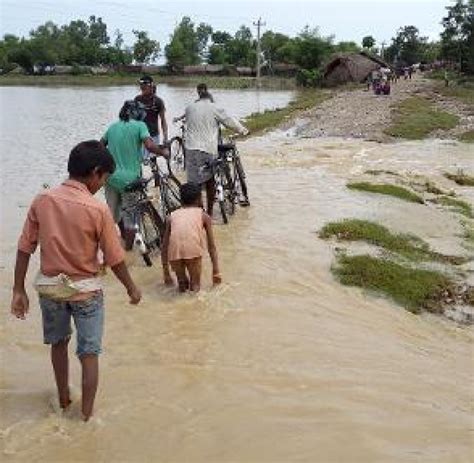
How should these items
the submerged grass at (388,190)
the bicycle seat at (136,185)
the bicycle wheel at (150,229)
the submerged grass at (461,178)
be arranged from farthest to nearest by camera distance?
the submerged grass at (461,178)
the submerged grass at (388,190)
the bicycle wheel at (150,229)
the bicycle seat at (136,185)

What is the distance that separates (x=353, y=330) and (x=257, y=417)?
7.46 ft

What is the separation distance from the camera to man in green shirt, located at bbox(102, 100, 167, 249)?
29.2 ft

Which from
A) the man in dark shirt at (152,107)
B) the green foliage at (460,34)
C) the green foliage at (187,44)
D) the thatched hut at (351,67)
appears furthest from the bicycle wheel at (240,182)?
the green foliage at (187,44)

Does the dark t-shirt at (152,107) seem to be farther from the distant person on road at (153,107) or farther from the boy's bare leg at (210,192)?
the boy's bare leg at (210,192)

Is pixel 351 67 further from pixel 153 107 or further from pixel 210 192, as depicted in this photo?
pixel 210 192

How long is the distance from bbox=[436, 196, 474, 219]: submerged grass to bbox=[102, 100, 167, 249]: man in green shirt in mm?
6849

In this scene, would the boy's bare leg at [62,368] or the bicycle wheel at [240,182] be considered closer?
the boy's bare leg at [62,368]

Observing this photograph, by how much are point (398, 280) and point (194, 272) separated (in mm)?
2718

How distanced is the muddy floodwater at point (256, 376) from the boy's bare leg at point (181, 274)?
0.15 metres

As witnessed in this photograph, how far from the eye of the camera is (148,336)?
6902 millimetres

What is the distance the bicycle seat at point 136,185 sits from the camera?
9.09 metres

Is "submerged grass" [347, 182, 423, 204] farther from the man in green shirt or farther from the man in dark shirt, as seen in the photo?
the man in green shirt

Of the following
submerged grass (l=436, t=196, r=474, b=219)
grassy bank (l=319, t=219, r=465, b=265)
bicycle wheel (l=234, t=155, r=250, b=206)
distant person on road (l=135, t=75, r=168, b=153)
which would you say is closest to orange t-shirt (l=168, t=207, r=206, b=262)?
grassy bank (l=319, t=219, r=465, b=265)

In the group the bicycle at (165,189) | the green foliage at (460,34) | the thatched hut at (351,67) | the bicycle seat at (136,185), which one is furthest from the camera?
the thatched hut at (351,67)
